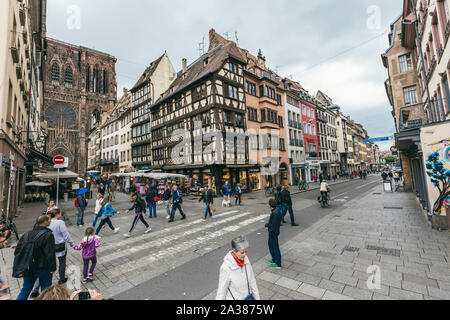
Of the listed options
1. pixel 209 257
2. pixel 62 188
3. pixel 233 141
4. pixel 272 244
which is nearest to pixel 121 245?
pixel 209 257

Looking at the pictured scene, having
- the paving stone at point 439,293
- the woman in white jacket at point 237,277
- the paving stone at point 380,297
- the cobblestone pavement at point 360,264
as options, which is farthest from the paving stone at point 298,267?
the woman in white jacket at point 237,277

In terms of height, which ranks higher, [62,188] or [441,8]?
[441,8]

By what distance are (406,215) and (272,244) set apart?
8868mm

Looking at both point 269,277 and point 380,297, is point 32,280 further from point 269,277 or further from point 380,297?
point 380,297

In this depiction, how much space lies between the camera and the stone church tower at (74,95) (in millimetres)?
53656

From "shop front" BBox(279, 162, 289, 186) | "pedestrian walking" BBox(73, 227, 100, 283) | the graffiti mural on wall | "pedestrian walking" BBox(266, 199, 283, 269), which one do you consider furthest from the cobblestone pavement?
"shop front" BBox(279, 162, 289, 186)

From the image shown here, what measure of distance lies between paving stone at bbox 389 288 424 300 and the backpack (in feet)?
20.8

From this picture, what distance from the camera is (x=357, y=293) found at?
3740 millimetres

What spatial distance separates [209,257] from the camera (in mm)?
5629

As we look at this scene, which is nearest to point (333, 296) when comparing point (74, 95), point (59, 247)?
point (59, 247)

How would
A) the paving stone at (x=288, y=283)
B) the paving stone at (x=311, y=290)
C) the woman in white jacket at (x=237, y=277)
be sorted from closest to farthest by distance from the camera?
the woman in white jacket at (x=237, y=277) → the paving stone at (x=311, y=290) → the paving stone at (x=288, y=283)

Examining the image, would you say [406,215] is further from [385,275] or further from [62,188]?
[62,188]

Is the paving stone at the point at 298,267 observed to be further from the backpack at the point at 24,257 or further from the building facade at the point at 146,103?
the building facade at the point at 146,103

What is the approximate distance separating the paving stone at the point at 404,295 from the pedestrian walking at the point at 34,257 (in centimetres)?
613
